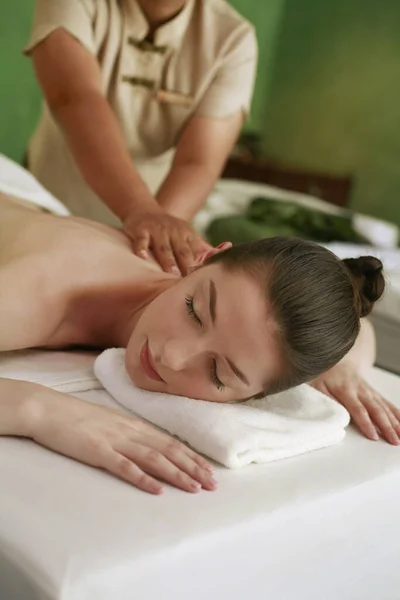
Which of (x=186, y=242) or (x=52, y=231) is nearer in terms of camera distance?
(x=52, y=231)

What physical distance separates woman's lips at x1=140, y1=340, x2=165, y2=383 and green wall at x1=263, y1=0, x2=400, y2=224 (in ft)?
10.7

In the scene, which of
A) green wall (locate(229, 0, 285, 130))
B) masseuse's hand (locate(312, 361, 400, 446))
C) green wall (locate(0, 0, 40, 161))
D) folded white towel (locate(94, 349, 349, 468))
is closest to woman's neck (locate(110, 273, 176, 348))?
folded white towel (locate(94, 349, 349, 468))

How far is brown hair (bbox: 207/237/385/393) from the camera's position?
3.55ft

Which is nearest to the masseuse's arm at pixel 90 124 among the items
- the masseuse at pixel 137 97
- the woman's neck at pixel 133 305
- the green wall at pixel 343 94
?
the masseuse at pixel 137 97

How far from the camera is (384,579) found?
114 centimetres

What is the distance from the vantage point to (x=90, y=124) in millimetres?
1789

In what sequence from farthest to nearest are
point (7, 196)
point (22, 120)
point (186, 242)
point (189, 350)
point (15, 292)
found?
point (22, 120) → point (7, 196) → point (186, 242) → point (15, 292) → point (189, 350)

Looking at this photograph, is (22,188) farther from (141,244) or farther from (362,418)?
(362,418)

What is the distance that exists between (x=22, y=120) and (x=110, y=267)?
244 cm

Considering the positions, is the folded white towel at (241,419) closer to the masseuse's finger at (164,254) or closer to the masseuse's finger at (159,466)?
the masseuse's finger at (159,466)

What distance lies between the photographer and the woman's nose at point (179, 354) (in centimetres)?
107

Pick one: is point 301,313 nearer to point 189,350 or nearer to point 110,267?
point 189,350

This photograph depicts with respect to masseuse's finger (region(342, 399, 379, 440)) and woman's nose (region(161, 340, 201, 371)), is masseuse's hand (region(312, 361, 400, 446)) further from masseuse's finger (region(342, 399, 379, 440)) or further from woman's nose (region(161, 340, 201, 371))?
woman's nose (region(161, 340, 201, 371))

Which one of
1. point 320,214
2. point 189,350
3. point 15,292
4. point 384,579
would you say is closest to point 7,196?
point 15,292
